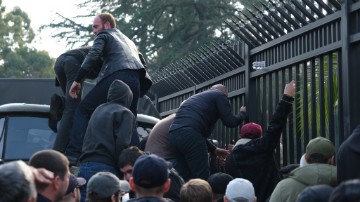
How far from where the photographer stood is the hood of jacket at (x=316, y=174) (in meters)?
8.36

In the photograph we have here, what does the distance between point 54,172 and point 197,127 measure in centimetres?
431

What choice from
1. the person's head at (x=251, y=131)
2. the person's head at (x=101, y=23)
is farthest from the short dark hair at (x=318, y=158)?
the person's head at (x=101, y=23)

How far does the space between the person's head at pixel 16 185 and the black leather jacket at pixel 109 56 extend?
5731mm

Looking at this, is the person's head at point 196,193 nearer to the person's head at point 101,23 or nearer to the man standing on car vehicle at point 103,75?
the man standing on car vehicle at point 103,75

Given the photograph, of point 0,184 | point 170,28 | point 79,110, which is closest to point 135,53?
point 79,110

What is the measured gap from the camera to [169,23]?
120ft

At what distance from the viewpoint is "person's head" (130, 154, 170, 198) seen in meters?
6.88

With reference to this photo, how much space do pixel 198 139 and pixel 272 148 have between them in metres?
0.71

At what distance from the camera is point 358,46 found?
349 inches

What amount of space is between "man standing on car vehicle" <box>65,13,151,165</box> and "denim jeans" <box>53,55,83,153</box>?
13cm

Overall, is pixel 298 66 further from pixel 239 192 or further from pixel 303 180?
pixel 239 192

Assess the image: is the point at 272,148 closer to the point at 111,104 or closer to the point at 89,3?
the point at 111,104

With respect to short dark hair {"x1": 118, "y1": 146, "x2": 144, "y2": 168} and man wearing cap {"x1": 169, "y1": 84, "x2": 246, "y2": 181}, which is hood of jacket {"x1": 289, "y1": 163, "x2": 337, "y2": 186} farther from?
man wearing cap {"x1": 169, "y1": 84, "x2": 246, "y2": 181}

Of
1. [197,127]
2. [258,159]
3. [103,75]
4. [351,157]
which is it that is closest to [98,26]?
[103,75]
